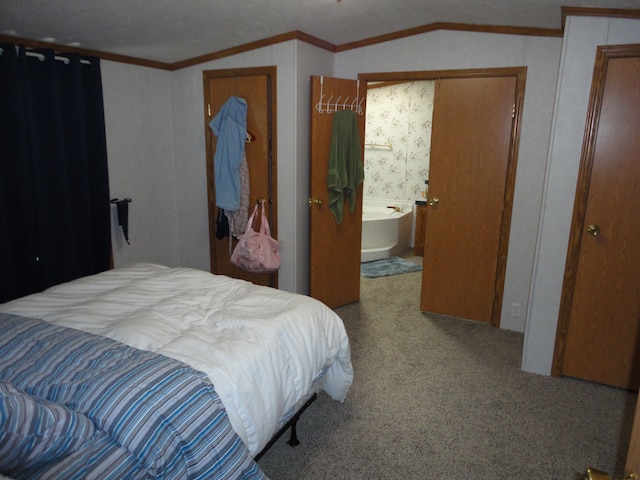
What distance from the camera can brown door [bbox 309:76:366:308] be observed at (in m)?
3.55

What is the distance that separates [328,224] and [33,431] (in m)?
2.84

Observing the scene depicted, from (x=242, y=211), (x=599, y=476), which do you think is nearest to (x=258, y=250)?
(x=242, y=211)

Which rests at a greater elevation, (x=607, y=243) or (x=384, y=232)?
(x=607, y=243)

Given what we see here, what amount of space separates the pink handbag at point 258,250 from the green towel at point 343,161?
585mm

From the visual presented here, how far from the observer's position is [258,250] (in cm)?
353

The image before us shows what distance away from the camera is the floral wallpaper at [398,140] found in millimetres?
5852

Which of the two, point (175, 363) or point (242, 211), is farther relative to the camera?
point (242, 211)

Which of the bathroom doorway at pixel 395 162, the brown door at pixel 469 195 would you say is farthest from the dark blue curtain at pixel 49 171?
the bathroom doorway at pixel 395 162

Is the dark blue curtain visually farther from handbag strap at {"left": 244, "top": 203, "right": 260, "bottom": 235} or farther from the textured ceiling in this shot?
handbag strap at {"left": 244, "top": 203, "right": 260, "bottom": 235}

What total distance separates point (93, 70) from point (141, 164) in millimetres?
850

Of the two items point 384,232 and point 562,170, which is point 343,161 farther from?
point 384,232

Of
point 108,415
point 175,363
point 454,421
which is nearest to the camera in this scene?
point 108,415

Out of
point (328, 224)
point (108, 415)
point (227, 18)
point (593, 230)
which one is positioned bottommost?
point (108, 415)

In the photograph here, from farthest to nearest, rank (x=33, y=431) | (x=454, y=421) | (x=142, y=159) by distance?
(x=142, y=159), (x=454, y=421), (x=33, y=431)
